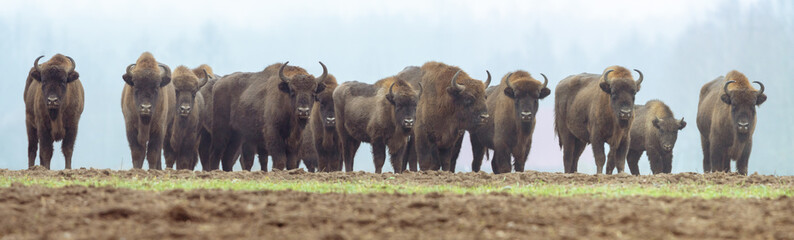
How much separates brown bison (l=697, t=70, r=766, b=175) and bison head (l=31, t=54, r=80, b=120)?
13.8 m

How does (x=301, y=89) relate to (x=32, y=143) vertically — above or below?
above

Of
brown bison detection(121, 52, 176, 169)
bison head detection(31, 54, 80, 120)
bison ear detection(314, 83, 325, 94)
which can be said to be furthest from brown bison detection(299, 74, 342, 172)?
bison head detection(31, 54, 80, 120)

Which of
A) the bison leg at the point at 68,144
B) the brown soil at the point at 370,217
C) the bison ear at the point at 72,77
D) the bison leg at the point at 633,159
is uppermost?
the bison ear at the point at 72,77

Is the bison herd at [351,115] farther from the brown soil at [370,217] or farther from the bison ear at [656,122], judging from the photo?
the brown soil at [370,217]

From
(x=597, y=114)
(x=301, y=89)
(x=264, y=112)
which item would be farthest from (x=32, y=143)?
(x=597, y=114)

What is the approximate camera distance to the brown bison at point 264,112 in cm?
1752

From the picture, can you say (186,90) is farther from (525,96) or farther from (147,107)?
(525,96)

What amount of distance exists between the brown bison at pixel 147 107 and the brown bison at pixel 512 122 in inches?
241

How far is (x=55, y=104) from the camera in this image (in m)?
17.1

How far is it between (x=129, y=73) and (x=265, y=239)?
457 inches

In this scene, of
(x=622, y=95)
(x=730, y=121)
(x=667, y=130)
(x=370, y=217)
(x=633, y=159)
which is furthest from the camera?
(x=633, y=159)

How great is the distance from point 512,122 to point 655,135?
22.2 feet

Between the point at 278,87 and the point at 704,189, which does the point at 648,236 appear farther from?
the point at 278,87

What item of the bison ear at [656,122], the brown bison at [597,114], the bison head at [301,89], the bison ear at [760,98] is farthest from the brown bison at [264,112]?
the bison ear at [656,122]
